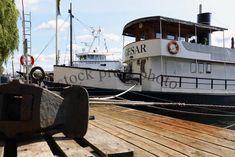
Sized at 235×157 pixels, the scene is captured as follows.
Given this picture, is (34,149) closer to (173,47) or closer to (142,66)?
(173,47)

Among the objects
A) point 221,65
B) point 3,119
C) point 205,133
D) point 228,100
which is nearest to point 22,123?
point 3,119

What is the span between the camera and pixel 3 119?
3.04 metres

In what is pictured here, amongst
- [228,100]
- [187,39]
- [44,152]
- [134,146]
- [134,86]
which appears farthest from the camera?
[187,39]

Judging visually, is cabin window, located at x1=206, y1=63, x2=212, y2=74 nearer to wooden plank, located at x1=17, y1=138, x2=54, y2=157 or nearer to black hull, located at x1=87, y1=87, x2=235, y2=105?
black hull, located at x1=87, y1=87, x2=235, y2=105

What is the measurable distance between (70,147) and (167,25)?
12.4m

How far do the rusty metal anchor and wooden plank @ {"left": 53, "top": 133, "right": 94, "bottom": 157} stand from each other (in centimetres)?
9

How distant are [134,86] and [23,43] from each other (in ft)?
22.1

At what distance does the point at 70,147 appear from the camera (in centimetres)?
284

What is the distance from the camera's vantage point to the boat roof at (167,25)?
44.3 feet

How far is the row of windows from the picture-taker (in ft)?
48.1

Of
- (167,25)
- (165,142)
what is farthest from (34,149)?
(167,25)

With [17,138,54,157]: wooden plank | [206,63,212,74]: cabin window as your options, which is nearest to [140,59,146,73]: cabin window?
[206,63,212,74]: cabin window

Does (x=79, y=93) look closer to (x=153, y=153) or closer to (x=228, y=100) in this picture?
(x=153, y=153)

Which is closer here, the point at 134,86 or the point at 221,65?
the point at 134,86
